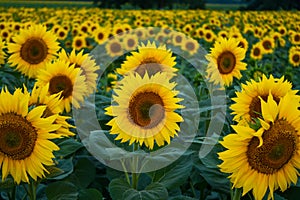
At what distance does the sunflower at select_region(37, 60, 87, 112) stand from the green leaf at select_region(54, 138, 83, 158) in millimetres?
812

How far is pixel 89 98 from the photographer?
312 cm

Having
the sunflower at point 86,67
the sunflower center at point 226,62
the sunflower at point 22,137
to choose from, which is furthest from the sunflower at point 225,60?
the sunflower at point 22,137

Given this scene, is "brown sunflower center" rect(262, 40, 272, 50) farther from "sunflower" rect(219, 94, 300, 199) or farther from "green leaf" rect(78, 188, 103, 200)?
"sunflower" rect(219, 94, 300, 199)

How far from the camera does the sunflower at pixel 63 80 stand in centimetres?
298

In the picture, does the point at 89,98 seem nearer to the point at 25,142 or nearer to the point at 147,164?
the point at 147,164

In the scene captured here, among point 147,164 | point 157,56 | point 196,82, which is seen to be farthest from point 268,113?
point 196,82

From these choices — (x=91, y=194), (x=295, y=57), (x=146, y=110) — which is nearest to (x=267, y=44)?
(x=295, y=57)

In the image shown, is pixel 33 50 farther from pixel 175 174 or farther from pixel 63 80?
pixel 175 174

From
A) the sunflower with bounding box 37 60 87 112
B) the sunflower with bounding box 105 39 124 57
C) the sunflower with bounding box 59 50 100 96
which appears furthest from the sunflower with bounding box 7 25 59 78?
the sunflower with bounding box 105 39 124 57

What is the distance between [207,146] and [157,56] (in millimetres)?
986

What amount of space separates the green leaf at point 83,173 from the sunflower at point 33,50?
4.36ft

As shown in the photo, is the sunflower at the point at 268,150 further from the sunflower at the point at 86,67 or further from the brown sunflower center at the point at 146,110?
the sunflower at the point at 86,67

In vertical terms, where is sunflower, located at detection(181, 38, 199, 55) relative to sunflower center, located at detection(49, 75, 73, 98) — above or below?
above

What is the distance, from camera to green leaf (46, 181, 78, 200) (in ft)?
6.95
